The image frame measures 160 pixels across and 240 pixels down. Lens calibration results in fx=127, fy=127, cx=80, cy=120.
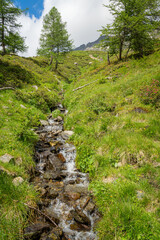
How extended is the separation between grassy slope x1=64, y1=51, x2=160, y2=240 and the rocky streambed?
482 mm

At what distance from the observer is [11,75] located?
1659 cm

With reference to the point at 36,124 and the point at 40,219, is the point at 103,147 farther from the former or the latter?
the point at 36,124

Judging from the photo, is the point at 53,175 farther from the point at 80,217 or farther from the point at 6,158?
the point at 80,217

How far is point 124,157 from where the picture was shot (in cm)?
577

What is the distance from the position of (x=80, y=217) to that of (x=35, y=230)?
145cm

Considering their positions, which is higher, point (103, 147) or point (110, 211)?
point (103, 147)

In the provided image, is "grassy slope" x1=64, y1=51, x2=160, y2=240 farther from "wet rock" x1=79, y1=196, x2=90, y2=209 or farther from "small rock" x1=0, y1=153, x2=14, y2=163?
"small rock" x1=0, y1=153, x2=14, y2=163

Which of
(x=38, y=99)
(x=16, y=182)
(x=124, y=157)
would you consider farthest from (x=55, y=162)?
(x=38, y=99)

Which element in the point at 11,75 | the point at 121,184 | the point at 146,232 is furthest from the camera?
the point at 11,75

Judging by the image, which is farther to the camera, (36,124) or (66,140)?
(36,124)

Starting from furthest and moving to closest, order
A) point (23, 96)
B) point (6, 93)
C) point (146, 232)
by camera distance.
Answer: point (23, 96) < point (6, 93) < point (146, 232)

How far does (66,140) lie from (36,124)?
145 inches

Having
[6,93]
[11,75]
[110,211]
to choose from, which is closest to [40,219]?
[110,211]

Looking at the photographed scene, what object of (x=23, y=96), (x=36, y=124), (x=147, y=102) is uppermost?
(x=23, y=96)
